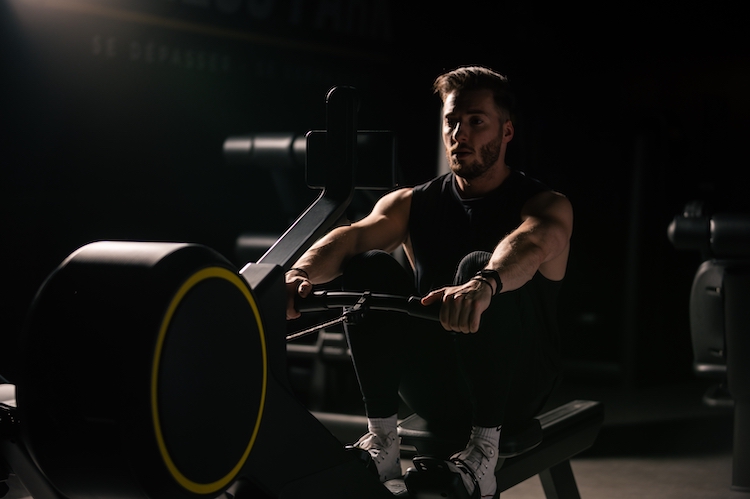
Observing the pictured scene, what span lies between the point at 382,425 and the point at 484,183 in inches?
24.1

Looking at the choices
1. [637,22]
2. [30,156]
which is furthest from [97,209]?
[637,22]

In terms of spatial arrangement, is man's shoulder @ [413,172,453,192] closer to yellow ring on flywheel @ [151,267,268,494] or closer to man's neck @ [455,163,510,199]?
man's neck @ [455,163,510,199]

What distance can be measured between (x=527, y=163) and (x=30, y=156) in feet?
8.21

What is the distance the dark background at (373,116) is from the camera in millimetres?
3670

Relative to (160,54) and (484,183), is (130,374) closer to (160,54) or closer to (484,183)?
(484,183)

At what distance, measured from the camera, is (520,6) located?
5.20 metres

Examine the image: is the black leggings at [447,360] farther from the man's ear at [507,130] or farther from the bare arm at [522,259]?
the man's ear at [507,130]

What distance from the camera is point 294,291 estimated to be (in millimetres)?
1651

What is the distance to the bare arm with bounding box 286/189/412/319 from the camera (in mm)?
1709

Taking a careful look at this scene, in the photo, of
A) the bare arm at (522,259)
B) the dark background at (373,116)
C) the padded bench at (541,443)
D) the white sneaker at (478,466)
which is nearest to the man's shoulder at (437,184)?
the bare arm at (522,259)

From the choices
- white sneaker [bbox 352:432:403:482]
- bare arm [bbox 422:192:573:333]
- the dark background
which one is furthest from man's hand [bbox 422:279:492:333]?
the dark background

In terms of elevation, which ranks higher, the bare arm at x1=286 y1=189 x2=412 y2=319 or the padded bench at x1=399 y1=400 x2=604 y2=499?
the bare arm at x1=286 y1=189 x2=412 y2=319

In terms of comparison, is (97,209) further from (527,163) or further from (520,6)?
(520,6)

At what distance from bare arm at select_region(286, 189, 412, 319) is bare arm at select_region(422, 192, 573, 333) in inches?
11.2
